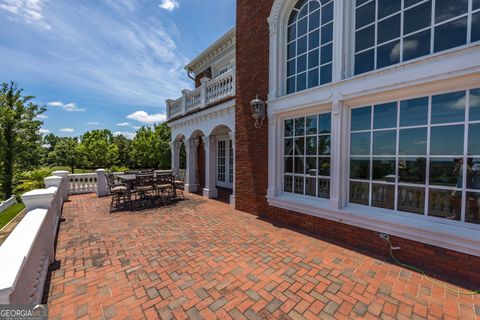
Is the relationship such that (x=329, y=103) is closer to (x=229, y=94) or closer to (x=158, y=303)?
(x=229, y=94)

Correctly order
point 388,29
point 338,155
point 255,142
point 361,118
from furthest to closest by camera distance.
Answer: point 255,142 → point 338,155 → point 361,118 → point 388,29

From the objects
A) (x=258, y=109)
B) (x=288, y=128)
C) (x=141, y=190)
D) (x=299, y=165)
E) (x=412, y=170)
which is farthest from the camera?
(x=141, y=190)

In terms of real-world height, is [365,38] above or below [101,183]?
above

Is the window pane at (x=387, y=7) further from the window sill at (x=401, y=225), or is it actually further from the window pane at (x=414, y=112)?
the window sill at (x=401, y=225)

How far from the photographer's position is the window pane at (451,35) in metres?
3.01

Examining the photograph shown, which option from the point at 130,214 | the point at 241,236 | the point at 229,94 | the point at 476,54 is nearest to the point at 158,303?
the point at 241,236

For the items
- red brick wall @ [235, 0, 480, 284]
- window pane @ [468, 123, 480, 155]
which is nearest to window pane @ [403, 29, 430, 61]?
window pane @ [468, 123, 480, 155]

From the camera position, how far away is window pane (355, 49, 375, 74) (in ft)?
12.8

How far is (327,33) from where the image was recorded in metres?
4.51

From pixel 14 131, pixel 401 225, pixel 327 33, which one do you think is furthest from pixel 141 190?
pixel 14 131

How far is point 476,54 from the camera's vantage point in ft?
9.16

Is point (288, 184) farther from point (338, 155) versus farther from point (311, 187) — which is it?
point (338, 155)

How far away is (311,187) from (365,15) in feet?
12.1

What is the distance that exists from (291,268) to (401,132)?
3.02 metres
